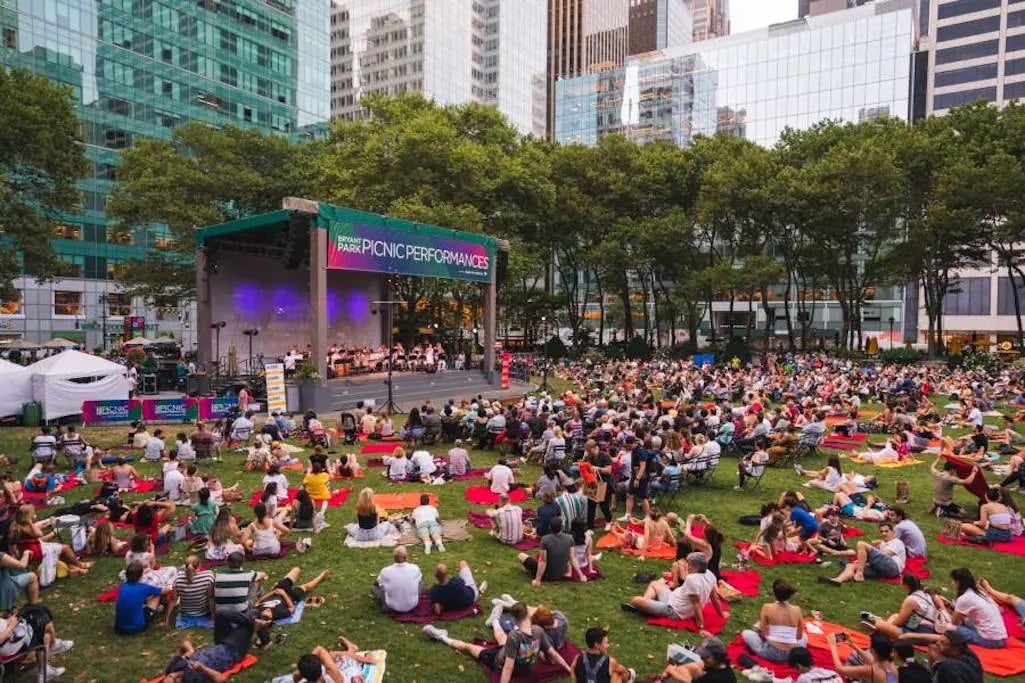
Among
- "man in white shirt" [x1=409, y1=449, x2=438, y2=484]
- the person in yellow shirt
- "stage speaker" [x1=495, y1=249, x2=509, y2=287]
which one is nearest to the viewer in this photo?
the person in yellow shirt

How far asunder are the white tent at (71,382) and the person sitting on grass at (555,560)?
719 inches

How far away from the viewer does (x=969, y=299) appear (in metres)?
68.8

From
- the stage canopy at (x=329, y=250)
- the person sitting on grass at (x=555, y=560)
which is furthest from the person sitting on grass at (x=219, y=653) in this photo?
the stage canopy at (x=329, y=250)

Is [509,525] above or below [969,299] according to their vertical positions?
below

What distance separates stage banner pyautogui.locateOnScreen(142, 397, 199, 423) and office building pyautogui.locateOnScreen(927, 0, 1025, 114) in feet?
287

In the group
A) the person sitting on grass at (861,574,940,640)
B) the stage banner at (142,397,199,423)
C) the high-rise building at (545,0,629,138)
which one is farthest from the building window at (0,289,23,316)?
the high-rise building at (545,0,629,138)

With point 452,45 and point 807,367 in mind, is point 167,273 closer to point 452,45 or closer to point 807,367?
point 807,367

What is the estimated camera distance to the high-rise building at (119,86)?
5534 centimetres

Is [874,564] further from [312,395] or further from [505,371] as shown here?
[505,371]

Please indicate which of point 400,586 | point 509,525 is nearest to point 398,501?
point 509,525

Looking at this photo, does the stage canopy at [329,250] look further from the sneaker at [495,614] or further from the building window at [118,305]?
the building window at [118,305]

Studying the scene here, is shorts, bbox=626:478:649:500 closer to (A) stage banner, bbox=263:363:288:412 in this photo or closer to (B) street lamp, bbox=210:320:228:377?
(A) stage banner, bbox=263:363:288:412

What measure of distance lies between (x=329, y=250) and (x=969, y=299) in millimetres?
71005

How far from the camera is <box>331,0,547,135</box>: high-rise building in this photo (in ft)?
369
